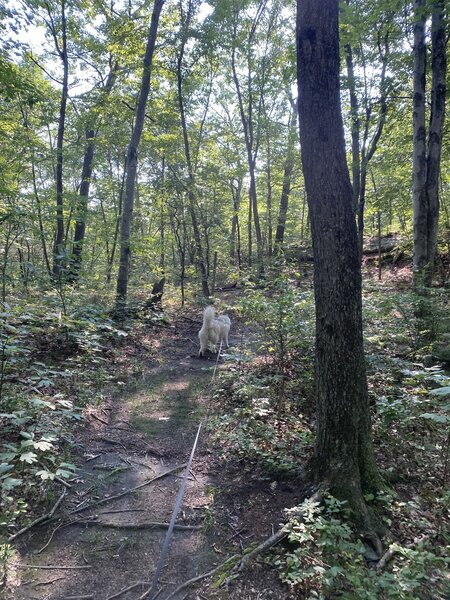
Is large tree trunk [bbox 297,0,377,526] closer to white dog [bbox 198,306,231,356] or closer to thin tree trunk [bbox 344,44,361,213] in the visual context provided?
white dog [bbox 198,306,231,356]

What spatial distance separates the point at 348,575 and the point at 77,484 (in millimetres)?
2504

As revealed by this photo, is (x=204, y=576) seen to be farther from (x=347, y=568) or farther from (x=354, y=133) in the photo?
(x=354, y=133)

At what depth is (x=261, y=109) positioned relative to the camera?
16.2m

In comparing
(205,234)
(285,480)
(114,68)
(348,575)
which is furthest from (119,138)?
(348,575)

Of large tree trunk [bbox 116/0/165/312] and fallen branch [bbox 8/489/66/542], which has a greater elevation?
large tree trunk [bbox 116/0/165/312]

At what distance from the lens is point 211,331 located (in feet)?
25.8

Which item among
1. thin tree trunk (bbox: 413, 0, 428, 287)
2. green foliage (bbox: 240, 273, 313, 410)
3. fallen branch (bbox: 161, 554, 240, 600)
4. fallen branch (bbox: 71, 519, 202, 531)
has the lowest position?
fallen branch (bbox: 161, 554, 240, 600)

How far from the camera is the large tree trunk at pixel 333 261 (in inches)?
116

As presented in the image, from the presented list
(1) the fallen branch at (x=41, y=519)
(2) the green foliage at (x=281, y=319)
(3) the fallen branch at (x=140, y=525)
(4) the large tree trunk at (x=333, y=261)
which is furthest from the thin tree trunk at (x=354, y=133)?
(1) the fallen branch at (x=41, y=519)

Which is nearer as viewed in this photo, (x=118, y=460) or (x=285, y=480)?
(x=285, y=480)

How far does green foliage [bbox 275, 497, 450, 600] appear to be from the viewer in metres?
2.16

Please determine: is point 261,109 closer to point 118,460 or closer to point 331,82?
point 331,82

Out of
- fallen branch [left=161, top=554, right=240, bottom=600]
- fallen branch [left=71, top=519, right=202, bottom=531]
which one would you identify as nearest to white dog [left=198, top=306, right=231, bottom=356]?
fallen branch [left=71, top=519, right=202, bottom=531]

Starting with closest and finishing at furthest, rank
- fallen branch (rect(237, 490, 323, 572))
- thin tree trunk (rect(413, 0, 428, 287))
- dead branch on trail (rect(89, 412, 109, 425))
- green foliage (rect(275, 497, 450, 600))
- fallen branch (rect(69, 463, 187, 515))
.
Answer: green foliage (rect(275, 497, 450, 600)) → fallen branch (rect(237, 490, 323, 572)) → fallen branch (rect(69, 463, 187, 515)) → dead branch on trail (rect(89, 412, 109, 425)) → thin tree trunk (rect(413, 0, 428, 287))
